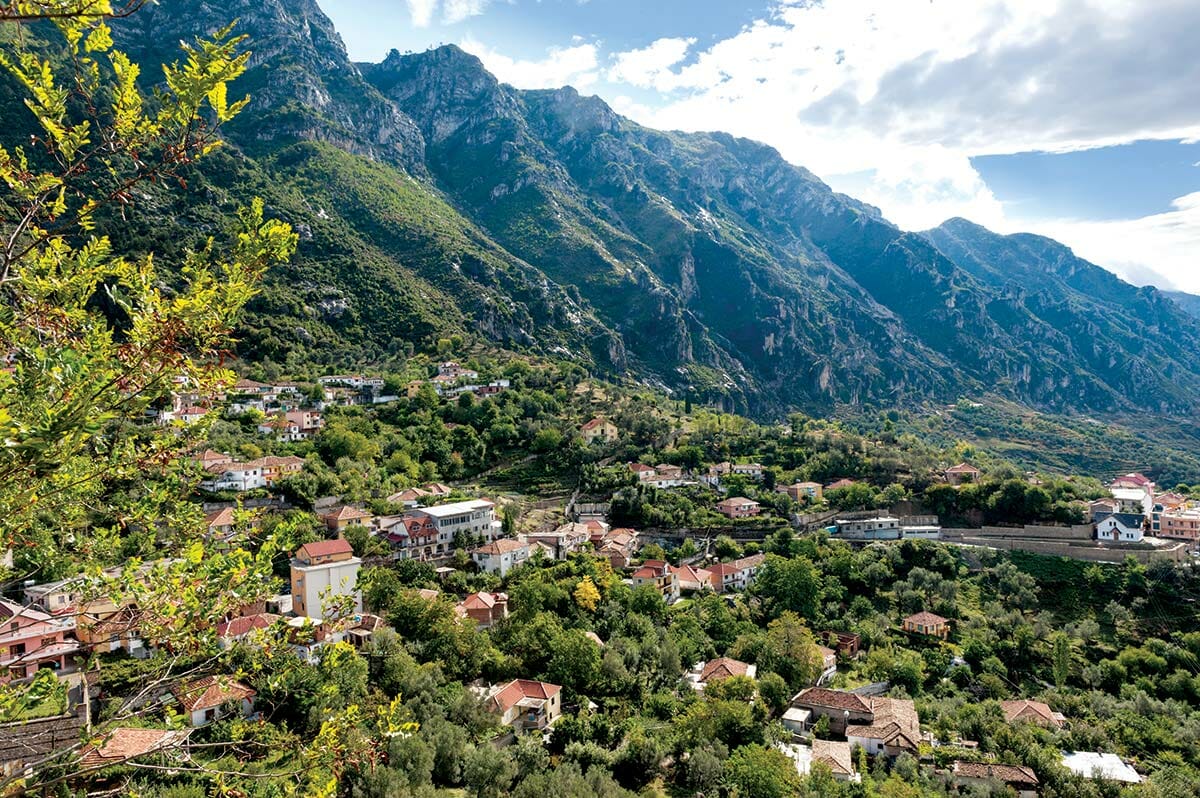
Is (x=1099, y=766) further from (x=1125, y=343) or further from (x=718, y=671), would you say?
(x=1125, y=343)

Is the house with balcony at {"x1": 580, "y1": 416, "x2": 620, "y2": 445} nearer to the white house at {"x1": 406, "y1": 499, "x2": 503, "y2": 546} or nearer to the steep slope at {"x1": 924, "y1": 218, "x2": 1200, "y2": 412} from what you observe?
the white house at {"x1": 406, "y1": 499, "x2": 503, "y2": 546}

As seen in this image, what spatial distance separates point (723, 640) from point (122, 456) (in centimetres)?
2928

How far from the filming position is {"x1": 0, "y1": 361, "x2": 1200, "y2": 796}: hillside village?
19078 millimetres

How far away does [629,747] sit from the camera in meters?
19.8

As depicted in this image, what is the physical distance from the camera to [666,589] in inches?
1341

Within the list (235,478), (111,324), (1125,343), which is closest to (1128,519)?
(111,324)

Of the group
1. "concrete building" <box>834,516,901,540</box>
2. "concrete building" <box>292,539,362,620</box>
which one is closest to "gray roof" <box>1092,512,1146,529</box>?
"concrete building" <box>834,516,901,540</box>

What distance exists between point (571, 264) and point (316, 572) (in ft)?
351

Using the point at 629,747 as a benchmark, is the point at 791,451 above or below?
above

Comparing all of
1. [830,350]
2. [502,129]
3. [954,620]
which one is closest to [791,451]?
[954,620]

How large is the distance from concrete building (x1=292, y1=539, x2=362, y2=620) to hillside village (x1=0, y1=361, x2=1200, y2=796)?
0.12 m

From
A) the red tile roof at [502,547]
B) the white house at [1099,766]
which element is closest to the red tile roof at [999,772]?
the white house at [1099,766]

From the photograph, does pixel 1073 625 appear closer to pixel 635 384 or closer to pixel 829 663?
pixel 829 663

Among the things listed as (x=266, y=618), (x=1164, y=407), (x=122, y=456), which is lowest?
(x=1164, y=407)
